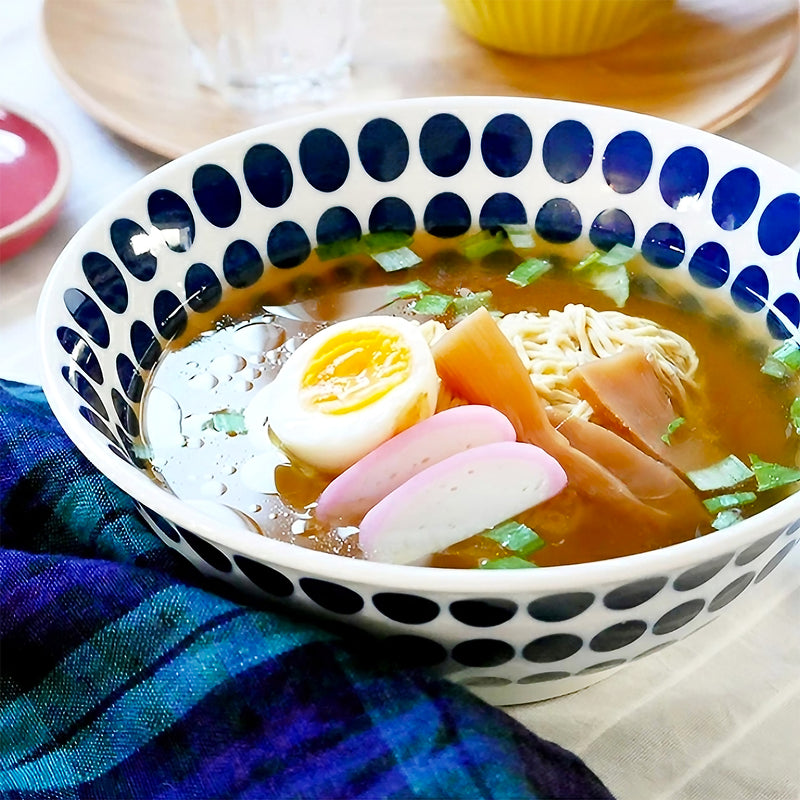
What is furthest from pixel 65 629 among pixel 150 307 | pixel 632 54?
pixel 632 54

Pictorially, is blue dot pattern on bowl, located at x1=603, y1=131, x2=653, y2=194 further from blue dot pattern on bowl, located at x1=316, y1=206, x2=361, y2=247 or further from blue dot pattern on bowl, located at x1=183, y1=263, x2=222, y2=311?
blue dot pattern on bowl, located at x1=183, y1=263, x2=222, y2=311

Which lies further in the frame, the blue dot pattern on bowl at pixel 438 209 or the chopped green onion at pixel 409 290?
the chopped green onion at pixel 409 290

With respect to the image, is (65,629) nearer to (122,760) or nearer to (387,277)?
(122,760)

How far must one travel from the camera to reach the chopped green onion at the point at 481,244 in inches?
54.1

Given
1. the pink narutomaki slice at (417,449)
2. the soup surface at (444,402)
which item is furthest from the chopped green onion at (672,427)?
the pink narutomaki slice at (417,449)

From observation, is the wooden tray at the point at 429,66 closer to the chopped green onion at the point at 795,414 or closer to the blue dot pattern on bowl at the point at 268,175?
the blue dot pattern on bowl at the point at 268,175

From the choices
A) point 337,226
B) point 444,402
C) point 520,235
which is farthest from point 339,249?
point 444,402

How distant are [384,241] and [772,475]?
583 millimetres

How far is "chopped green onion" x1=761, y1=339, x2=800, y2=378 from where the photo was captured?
1.19 meters

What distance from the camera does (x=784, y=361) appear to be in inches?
47.4

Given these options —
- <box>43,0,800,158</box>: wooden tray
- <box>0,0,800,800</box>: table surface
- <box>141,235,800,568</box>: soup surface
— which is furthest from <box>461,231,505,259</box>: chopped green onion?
<box>0,0,800,800</box>: table surface

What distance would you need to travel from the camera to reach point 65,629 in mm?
850

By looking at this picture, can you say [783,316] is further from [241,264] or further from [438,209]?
[241,264]

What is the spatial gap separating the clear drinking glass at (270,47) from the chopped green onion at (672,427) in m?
0.96
